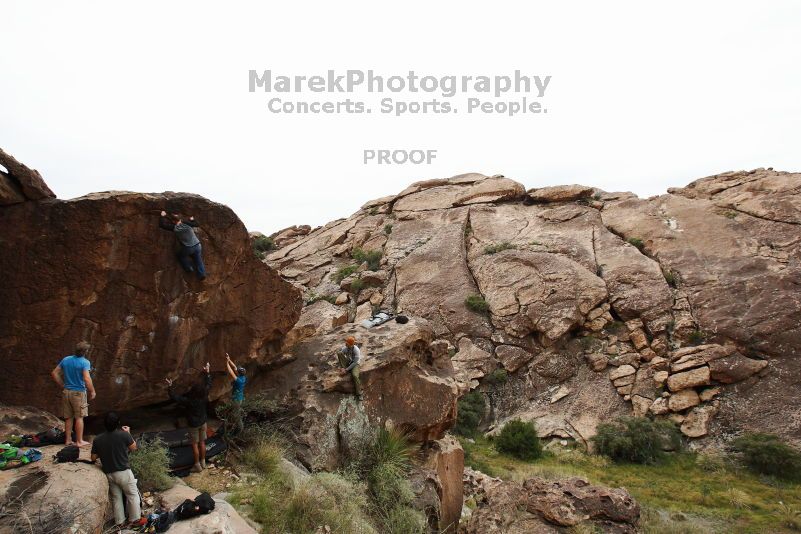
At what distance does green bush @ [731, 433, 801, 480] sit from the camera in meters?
14.4

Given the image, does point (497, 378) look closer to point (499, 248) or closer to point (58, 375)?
point (499, 248)

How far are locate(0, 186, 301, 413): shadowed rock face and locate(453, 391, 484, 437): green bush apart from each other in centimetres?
1158

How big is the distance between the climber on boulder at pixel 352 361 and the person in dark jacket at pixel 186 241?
3217mm

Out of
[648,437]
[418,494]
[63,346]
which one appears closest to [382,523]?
[418,494]

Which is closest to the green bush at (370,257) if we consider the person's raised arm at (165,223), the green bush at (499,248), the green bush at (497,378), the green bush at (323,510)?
the green bush at (499,248)

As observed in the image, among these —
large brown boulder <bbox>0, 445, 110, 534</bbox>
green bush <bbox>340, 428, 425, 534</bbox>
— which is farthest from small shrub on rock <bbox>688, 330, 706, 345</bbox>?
large brown boulder <bbox>0, 445, 110, 534</bbox>

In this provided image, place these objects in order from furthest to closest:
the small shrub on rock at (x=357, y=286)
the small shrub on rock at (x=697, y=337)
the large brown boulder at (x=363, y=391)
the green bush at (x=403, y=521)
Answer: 1. the small shrub on rock at (x=357, y=286)
2. the small shrub on rock at (x=697, y=337)
3. the large brown boulder at (x=363, y=391)
4. the green bush at (x=403, y=521)

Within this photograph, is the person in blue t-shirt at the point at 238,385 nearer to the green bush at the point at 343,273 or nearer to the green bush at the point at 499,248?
the green bush at the point at 499,248

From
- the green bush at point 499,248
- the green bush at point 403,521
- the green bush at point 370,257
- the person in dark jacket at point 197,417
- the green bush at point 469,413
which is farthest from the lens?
the green bush at point 370,257

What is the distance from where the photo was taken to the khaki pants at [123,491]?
5434 millimetres

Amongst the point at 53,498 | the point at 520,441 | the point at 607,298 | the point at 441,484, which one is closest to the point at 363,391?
the point at 441,484

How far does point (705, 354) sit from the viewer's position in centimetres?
1816

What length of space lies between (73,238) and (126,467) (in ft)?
12.3

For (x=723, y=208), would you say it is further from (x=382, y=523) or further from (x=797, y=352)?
(x=382, y=523)
